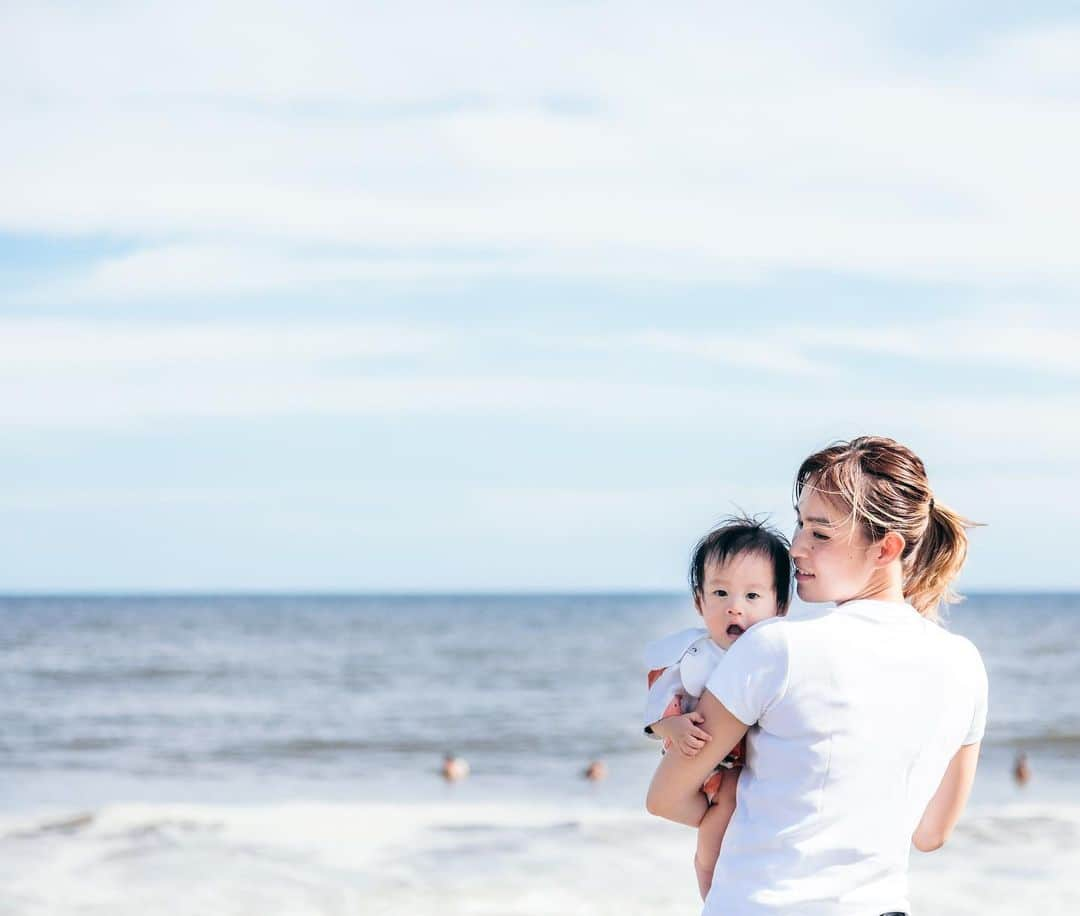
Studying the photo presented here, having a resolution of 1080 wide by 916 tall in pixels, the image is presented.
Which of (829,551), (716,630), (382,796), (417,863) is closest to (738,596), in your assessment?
(716,630)

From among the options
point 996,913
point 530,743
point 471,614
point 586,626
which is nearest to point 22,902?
point 996,913

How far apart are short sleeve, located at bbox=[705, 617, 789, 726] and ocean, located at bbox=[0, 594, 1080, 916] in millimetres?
5693

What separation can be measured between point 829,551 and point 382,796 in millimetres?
9957

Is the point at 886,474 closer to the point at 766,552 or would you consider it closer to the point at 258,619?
the point at 766,552

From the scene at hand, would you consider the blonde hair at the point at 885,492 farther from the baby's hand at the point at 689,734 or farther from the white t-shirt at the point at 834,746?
the baby's hand at the point at 689,734

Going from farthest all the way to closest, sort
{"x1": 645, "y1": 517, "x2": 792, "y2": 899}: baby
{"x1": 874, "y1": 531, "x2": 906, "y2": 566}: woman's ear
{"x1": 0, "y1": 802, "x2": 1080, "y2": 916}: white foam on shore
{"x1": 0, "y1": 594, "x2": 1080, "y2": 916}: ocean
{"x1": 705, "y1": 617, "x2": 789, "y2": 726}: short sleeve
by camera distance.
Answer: {"x1": 0, "y1": 594, "x2": 1080, "y2": 916}: ocean, {"x1": 0, "y1": 802, "x2": 1080, "y2": 916}: white foam on shore, {"x1": 645, "y1": 517, "x2": 792, "y2": 899}: baby, {"x1": 874, "y1": 531, "x2": 906, "y2": 566}: woman's ear, {"x1": 705, "y1": 617, "x2": 789, "y2": 726}: short sleeve

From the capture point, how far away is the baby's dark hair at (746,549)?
227 cm

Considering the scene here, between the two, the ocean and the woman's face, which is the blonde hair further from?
the ocean

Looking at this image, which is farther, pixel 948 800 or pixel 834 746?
pixel 948 800

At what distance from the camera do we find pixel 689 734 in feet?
6.71

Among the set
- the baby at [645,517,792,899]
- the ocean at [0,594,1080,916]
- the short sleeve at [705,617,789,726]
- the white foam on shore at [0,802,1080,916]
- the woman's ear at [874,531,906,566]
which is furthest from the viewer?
the ocean at [0,594,1080,916]

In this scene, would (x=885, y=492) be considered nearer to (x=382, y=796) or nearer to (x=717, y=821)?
(x=717, y=821)

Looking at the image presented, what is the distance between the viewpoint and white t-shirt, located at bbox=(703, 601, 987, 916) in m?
1.96

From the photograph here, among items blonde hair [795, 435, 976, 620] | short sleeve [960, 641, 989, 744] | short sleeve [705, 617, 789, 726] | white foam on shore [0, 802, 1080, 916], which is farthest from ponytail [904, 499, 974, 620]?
white foam on shore [0, 802, 1080, 916]
